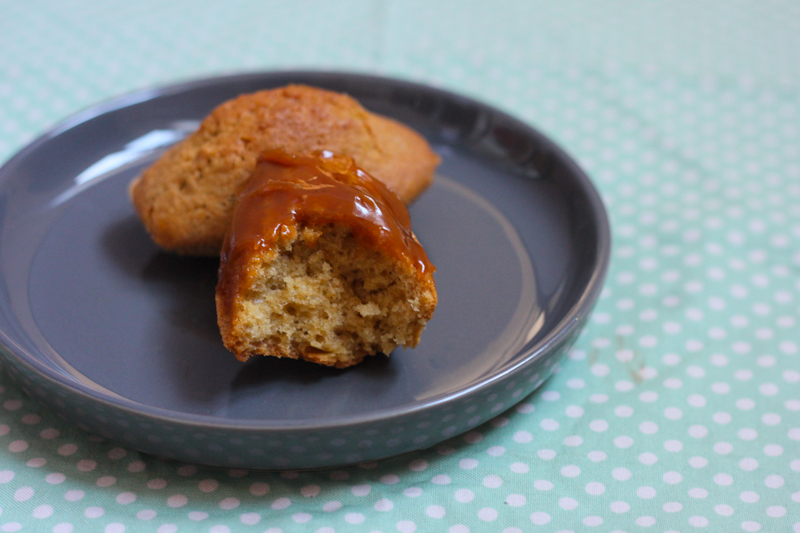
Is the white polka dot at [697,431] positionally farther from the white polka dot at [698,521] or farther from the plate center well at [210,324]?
the plate center well at [210,324]

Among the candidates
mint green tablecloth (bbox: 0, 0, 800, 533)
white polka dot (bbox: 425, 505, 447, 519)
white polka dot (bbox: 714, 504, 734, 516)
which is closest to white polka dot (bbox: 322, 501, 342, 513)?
mint green tablecloth (bbox: 0, 0, 800, 533)

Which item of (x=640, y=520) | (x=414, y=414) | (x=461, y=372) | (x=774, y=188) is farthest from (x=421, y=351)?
(x=774, y=188)

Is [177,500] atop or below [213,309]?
below

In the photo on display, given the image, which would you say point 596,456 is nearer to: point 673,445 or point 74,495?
point 673,445

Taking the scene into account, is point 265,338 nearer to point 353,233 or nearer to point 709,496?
point 353,233

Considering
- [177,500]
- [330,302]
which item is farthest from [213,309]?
[177,500]
